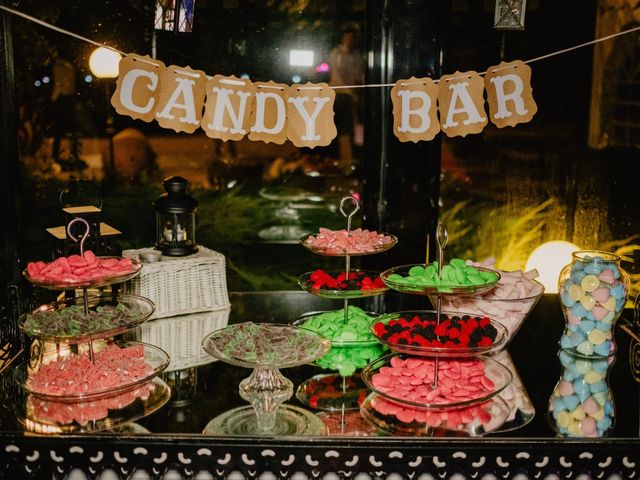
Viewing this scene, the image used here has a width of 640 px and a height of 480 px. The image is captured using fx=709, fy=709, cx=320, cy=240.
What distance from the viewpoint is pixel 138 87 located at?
2529mm

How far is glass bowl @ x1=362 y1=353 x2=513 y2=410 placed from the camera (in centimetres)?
204

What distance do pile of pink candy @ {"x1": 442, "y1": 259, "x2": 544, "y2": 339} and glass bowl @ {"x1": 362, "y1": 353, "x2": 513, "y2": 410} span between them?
0.26 meters

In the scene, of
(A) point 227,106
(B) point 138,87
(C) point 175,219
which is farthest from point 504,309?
(B) point 138,87

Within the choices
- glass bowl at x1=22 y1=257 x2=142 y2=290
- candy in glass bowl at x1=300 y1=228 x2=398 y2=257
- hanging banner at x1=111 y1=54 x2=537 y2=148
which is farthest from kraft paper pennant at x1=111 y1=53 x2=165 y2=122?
candy in glass bowl at x1=300 y1=228 x2=398 y2=257

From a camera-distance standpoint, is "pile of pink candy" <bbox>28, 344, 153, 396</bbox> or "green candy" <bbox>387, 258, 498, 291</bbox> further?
"green candy" <bbox>387, 258, 498, 291</bbox>

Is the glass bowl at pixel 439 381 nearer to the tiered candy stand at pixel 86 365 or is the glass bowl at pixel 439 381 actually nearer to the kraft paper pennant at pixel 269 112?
the tiered candy stand at pixel 86 365

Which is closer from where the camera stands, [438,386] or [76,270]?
[438,386]

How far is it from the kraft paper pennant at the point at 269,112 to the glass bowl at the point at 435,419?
1130 mm

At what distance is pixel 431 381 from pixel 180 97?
4.46 ft

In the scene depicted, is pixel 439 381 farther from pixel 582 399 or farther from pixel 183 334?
pixel 183 334

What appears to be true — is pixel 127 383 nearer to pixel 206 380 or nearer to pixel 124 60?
pixel 206 380

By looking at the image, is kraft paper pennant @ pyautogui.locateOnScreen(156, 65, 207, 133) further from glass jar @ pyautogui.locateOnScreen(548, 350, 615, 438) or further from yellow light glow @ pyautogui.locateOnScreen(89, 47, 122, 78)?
glass jar @ pyautogui.locateOnScreen(548, 350, 615, 438)

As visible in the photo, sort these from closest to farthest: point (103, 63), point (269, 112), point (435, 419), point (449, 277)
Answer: point (435, 419), point (449, 277), point (269, 112), point (103, 63)

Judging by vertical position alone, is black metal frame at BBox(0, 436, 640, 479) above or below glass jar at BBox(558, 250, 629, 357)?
below
